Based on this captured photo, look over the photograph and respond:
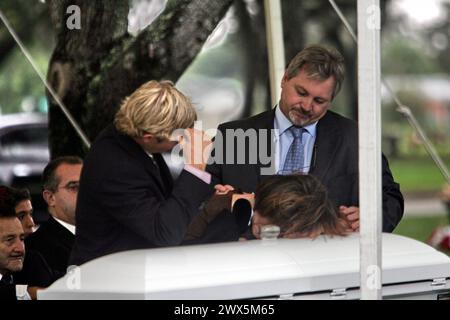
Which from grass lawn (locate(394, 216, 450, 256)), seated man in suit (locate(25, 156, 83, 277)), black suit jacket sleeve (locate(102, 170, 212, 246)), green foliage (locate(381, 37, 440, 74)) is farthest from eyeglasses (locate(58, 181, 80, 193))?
grass lawn (locate(394, 216, 450, 256))

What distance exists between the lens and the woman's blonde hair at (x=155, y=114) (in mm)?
3457

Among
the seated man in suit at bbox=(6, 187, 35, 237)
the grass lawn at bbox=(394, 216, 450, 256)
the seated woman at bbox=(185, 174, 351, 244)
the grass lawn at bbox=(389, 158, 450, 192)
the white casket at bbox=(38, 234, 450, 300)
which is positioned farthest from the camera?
the grass lawn at bbox=(394, 216, 450, 256)

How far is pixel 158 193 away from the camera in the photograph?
3480 mm

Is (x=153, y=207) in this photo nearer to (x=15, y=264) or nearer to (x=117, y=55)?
(x=15, y=264)

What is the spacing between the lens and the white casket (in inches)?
125

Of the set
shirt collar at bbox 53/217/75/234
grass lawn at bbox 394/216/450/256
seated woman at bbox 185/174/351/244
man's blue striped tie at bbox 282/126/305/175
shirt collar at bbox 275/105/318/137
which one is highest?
shirt collar at bbox 275/105/318/137

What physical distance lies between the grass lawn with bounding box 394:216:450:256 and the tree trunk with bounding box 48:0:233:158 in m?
4.59

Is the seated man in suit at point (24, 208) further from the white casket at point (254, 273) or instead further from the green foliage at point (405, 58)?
the green foliage at point (405, 58)

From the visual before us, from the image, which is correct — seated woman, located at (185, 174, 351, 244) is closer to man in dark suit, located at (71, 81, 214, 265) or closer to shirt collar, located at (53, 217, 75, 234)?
man in dark suit, located at (71, 81, 214, 265)

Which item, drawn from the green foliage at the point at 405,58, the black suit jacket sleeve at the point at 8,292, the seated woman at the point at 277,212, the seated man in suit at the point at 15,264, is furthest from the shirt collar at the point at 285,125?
the green foliage at the point at 405,58

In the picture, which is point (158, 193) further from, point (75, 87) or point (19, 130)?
point (19, 130)
